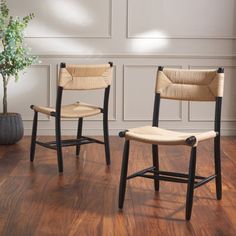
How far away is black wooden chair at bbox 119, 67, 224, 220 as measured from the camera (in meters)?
2.91

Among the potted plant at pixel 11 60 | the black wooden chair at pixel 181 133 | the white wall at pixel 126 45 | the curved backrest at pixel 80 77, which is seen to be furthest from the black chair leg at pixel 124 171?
the white wall at pixel 126 45

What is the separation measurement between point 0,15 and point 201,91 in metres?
2.47

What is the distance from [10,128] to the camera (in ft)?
16.3

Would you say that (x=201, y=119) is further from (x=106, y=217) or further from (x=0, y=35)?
(x=106, y=217)

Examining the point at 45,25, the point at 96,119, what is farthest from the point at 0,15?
the point at 96,119

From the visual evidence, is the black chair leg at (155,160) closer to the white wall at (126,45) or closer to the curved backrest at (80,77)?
the curved backrest at (80,77)

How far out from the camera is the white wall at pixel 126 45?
215 inches

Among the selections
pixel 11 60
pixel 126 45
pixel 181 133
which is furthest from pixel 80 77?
pixel 126 45

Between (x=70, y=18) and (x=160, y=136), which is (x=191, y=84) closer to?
(x=160, y=136)

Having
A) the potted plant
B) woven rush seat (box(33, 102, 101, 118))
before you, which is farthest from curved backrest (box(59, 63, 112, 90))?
the potted plant

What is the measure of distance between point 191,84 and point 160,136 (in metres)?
0.44

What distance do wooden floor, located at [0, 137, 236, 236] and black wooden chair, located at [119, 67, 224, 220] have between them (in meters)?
0.12

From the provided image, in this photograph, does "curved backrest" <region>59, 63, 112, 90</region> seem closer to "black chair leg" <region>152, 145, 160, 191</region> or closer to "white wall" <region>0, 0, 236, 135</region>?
"black chair leg" <region>152, 145, 160, 191</region>

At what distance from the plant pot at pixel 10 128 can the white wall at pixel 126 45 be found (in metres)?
0.56
